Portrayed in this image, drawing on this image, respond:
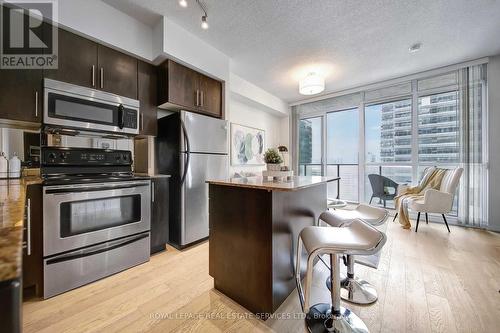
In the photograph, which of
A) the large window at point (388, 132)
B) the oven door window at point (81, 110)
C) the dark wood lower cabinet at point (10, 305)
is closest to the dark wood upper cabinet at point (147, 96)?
the oven door window at point (81, 110)

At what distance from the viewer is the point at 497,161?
3115mm

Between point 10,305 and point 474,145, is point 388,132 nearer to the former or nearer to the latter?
point 474,145

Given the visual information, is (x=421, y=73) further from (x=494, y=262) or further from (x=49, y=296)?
(x=49, y=296)

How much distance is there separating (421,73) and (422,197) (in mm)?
2224

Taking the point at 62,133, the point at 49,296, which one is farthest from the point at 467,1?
the point at 49,296

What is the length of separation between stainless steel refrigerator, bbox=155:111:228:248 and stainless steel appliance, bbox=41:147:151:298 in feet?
1.25

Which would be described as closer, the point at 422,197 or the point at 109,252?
the point at 109,252

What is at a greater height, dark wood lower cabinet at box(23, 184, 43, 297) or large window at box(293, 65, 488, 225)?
large window at box(293, 65, 488, 225)

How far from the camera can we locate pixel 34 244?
62.3 inches

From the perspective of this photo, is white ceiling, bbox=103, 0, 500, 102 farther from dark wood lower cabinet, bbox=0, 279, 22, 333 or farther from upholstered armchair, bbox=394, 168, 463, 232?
dark wood lower cabinet, bbox=0, 279, 22, 333

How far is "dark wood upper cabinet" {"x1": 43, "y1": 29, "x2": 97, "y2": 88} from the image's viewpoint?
1.86m

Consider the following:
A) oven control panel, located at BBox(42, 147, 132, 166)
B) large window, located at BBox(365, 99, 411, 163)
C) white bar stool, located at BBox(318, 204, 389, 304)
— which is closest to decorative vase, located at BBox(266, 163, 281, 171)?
white bar stool, located at BBox(318, 204, 389, 304)

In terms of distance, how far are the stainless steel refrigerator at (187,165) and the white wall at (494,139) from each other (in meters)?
4.21

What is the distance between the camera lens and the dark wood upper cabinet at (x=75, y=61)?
1.86 m
